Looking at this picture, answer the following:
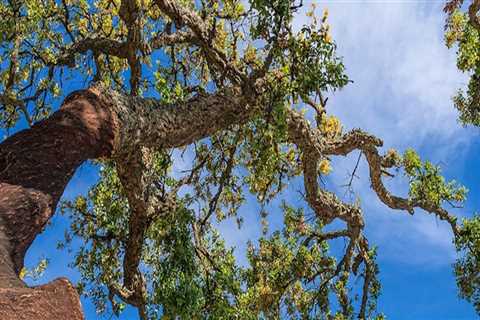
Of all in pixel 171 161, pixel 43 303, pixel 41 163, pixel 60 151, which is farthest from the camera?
pixel 171 161

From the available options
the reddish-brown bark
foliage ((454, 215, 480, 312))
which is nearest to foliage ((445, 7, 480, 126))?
foliage ((454, 215, 480, 312))

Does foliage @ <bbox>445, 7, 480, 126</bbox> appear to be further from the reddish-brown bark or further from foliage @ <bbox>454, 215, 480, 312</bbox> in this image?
the reddish-brown bark

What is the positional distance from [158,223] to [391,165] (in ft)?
14.5

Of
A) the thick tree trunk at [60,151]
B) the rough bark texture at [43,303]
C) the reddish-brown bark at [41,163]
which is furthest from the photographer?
the reddish-brown bark at [41,163]

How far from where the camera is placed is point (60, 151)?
425 cm

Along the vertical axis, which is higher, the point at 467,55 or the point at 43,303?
the point at 467,55

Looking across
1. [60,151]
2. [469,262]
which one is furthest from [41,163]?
[469,262]

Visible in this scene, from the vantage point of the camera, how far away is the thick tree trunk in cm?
233

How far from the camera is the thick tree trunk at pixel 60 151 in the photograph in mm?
2332

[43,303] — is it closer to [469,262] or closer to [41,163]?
[41,163]

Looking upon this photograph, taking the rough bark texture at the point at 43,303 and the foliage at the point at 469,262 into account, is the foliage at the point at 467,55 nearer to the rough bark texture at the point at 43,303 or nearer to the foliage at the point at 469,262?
the foliage at the point at 469,262

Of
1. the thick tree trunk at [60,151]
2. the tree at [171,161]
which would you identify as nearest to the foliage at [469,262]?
the tree at [171,161]

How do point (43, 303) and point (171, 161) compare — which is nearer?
point (43, 303)

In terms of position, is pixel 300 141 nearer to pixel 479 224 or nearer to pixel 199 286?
pixel 199 286
